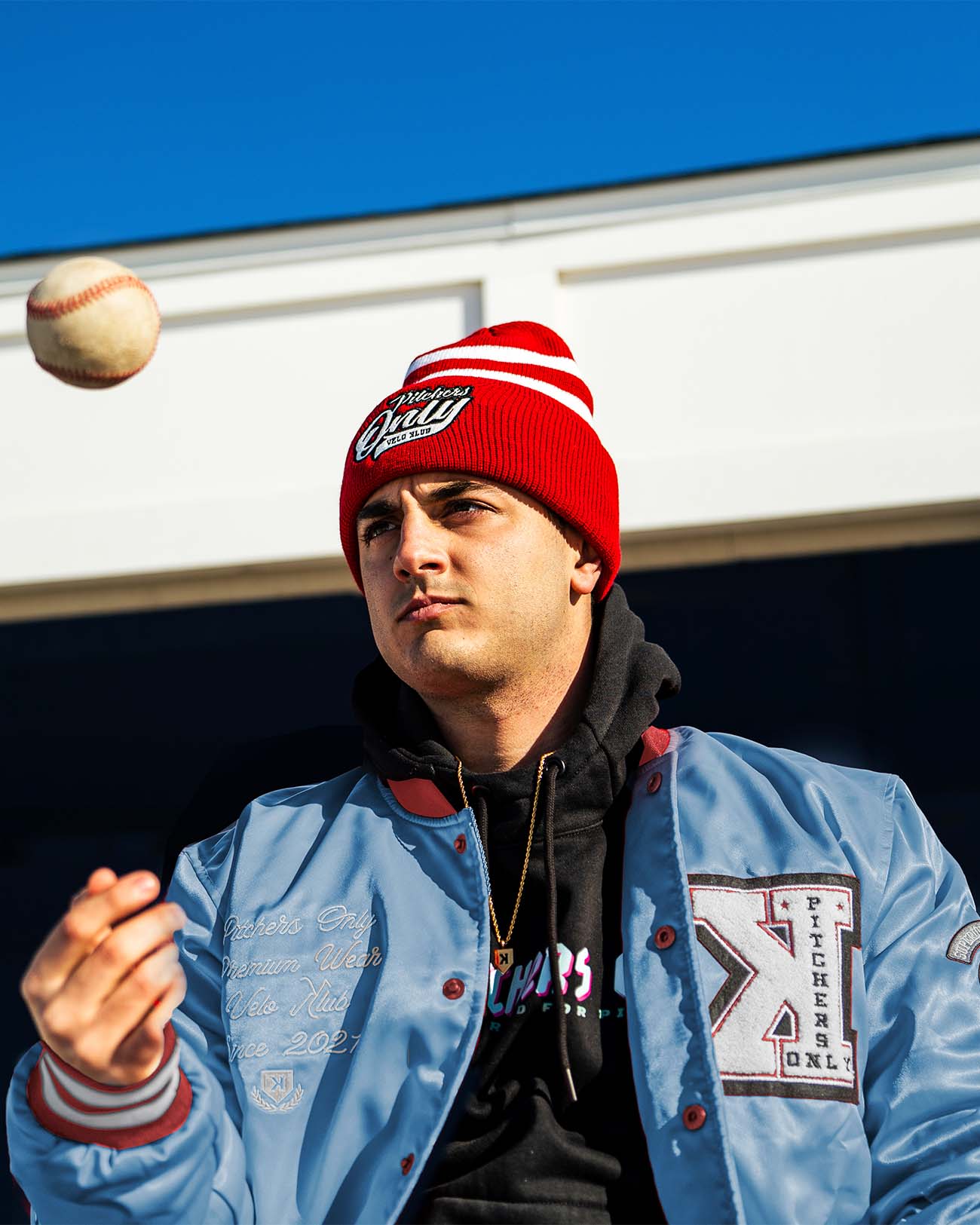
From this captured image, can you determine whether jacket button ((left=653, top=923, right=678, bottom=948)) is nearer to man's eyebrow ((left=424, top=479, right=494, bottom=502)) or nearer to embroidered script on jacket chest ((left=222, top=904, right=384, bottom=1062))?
embroidered script on jacket chest ((left=222, top=904, right=384, bottom=1062))

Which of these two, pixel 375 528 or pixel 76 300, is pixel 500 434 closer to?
pixel 375 528

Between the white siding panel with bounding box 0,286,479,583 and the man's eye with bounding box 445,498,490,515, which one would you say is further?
the white siding panel with bounding box 0,286,479,583

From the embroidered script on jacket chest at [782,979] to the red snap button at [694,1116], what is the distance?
6cm

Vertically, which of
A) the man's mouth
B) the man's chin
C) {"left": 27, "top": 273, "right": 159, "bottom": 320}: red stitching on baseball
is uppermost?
{"left": 27, "top": 273, "right": 159, "bottom": 320}: red stitching on baseball

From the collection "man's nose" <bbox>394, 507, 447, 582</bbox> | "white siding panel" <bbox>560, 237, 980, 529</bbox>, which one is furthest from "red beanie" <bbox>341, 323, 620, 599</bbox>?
"white siding panel" <bbox>560, 237, 980, 529</bbox>

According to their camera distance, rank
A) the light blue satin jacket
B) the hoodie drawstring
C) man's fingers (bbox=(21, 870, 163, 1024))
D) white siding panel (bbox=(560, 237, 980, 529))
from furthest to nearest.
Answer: white siding panel (bbox=(560, 237, 980, 529)), the hoodie drawstring, the light blue satin jacket, man's fingers (bbox=(21, 870, 163, 1024))

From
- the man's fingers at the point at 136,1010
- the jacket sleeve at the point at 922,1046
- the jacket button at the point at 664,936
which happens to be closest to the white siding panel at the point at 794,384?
the jacket sleeve at the point at 922,1046

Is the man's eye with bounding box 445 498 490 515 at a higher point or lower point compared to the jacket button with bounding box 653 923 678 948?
higher

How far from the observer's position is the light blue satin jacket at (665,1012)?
1770 mm

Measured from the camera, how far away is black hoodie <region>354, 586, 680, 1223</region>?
1859 millimetres

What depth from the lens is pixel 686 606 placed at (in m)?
3.78

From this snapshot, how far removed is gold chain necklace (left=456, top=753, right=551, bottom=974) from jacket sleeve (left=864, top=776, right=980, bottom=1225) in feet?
1.86

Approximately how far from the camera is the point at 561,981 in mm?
1996

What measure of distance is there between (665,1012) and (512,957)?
0.30m
